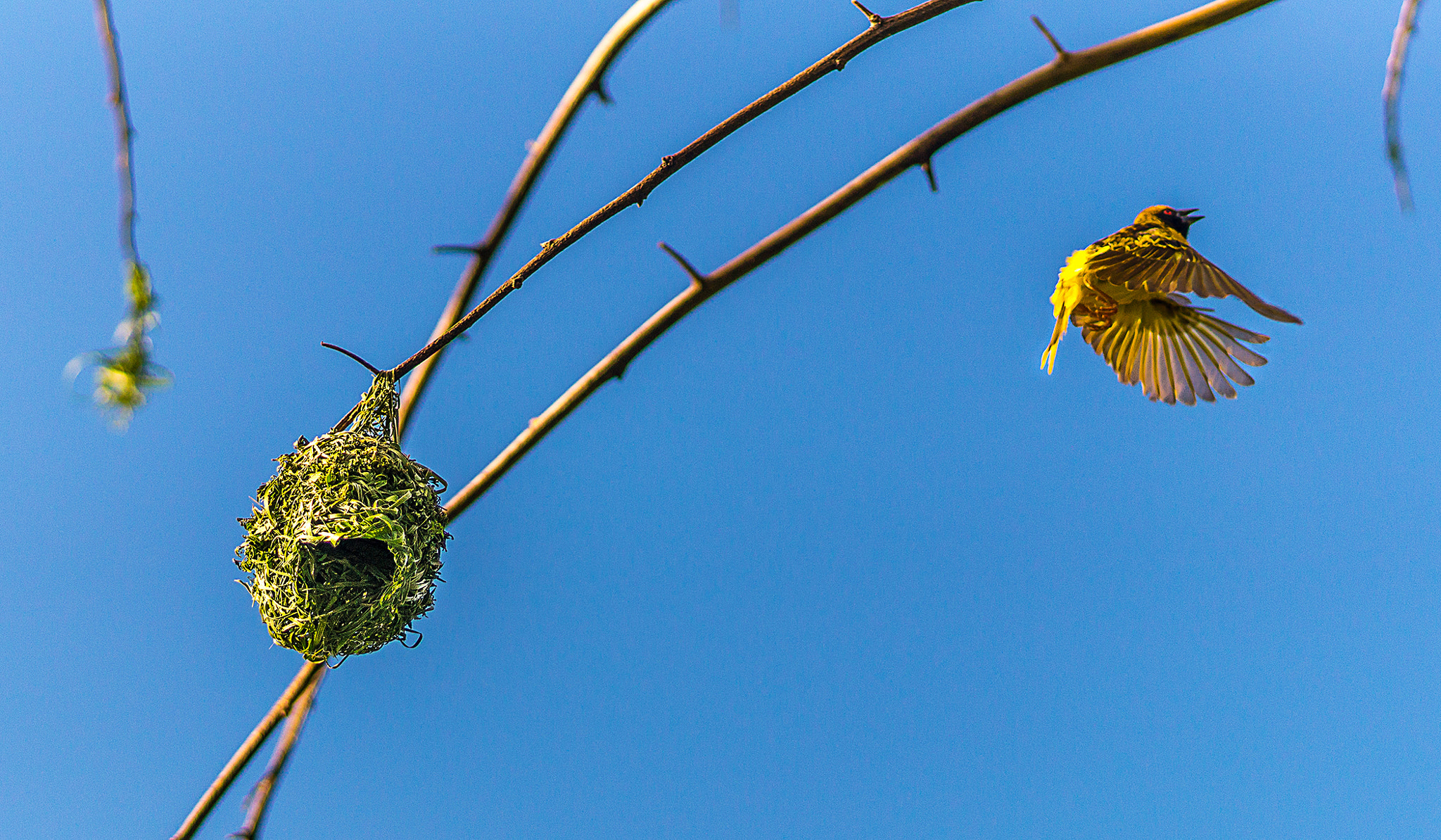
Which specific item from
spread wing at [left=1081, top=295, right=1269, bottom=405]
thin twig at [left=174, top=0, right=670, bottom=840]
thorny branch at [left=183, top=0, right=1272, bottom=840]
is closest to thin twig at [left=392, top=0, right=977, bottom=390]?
thorny branch at [left=183, top=0, right=1272, bottom=840]

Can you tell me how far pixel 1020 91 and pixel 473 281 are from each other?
0.84m

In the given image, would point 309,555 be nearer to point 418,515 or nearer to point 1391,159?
point 418,515

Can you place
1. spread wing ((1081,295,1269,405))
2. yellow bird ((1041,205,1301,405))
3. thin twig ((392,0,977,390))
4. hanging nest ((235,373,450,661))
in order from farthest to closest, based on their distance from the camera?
1. spread wing ((1081,295,1269,405))
2. yellow bird ((1041,205,1301,405))
3. hanging nest ((235,373,450,661))
4. thin twig ((392,0,977,390))

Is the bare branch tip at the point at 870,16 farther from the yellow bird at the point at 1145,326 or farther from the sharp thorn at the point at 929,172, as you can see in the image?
the yellow bird at the point at 1145,326

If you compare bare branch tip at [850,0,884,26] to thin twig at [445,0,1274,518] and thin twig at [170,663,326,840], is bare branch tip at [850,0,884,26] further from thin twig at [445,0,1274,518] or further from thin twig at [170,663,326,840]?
thin twig at [170,663,326,840]

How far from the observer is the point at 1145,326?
1755 mm

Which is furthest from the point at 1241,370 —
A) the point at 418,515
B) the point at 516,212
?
A: the point at 418,515

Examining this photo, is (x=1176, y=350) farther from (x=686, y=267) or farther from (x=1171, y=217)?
(x=686, y=267)

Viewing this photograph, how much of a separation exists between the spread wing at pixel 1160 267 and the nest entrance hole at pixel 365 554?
1.24 meters

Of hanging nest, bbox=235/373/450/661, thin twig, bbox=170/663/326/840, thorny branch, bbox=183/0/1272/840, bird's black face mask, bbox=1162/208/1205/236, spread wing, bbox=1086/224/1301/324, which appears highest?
bird's black face mask, bbox=1162/208/1205/236

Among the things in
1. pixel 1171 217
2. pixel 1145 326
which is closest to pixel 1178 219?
pixel 1171 217

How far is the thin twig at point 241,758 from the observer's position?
131cm

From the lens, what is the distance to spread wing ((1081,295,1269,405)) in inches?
65.7

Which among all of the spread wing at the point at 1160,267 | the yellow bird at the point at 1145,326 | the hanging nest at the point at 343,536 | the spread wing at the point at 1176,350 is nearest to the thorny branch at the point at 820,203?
the hanging nest at the point at 343,536
